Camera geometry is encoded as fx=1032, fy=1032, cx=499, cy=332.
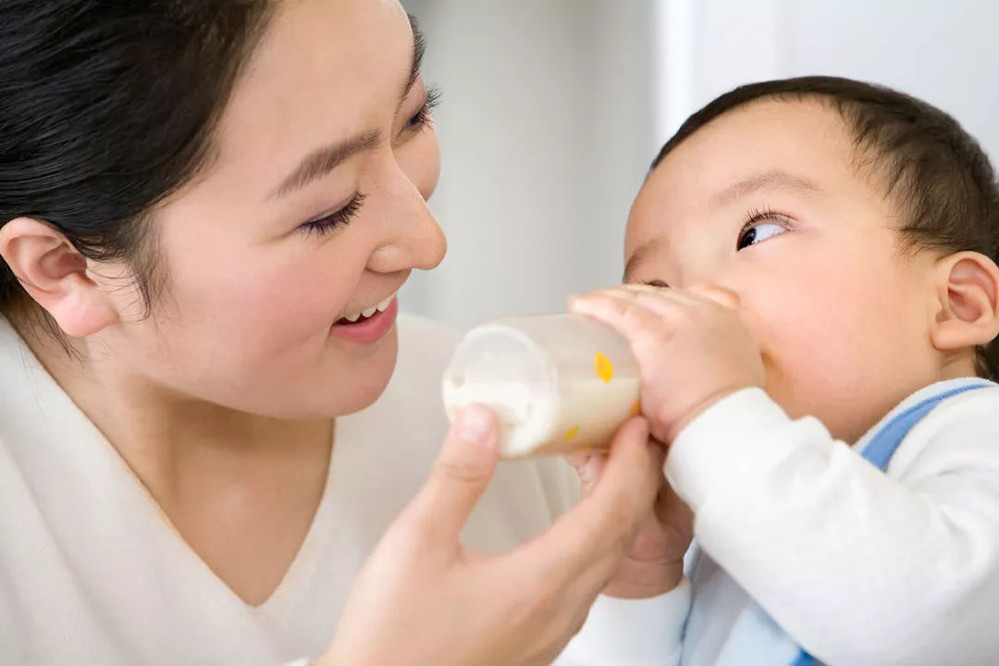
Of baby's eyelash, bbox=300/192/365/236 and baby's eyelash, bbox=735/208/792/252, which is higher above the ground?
baby's eyelash, bbox=300/192/365/236

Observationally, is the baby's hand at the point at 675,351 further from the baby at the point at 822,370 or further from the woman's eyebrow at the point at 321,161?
the woman's eyebrow at the point at 321,161

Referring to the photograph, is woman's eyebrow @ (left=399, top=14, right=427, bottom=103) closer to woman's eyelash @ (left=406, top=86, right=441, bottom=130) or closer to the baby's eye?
woman's eyelash @ (left=406, top=86, right=441, bottom=130)

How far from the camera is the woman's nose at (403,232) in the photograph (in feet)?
2.92

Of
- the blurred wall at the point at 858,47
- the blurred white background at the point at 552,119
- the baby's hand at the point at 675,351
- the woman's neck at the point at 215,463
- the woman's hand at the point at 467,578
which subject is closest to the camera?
the woman's hand at the point at 467,578

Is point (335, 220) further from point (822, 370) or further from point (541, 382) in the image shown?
point (822, 370)

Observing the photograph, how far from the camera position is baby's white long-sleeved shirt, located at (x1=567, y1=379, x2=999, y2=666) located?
753 mm

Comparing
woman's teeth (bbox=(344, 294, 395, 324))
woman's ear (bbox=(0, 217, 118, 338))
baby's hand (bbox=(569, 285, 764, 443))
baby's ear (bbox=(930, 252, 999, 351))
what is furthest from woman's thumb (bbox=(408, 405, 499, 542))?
baby's ear (bbox=(930, 252, 999, 351))

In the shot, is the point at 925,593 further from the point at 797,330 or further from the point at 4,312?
the point at 4,312

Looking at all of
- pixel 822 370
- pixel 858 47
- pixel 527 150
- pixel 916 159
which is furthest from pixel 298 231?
pixel 527 150

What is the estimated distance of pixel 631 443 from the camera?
30.3 inches

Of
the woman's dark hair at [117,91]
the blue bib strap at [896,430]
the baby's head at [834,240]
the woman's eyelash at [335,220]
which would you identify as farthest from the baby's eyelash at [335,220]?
the blue bib strap at [896,430]

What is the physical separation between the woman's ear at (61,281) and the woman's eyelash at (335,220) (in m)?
0.20

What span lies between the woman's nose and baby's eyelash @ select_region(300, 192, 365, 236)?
0.09 ft

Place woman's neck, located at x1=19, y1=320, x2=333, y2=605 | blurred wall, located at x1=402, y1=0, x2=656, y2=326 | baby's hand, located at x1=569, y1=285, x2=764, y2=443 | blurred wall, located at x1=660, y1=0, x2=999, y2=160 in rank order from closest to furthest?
baby's hand, located at x1=569, y1=285, x2=764, y2=443, woman's neck, located at x1=19, y1=320, x2=333, y2=605, blurred wall, located at x1=660, y1=0, x2=999, y2=160, blurred wall, located at x1=402, y1=0, x2=656, y2=326
